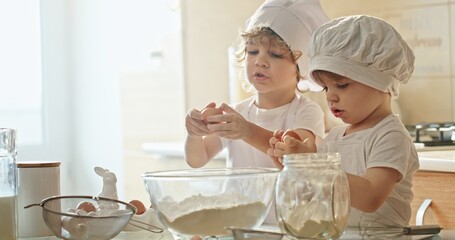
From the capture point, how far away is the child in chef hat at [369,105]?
136 cm

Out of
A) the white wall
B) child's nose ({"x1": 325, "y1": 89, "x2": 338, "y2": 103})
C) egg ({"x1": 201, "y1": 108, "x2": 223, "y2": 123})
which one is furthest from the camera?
the white wall

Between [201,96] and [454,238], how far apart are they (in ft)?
8.18

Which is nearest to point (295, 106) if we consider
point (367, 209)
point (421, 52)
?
point (367, 209)

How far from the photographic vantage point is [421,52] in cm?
289

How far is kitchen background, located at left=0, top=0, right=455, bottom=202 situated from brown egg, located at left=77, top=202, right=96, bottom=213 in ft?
5.52

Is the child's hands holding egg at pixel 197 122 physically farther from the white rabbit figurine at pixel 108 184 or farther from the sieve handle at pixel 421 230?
the sieve handle at pixel 421 230

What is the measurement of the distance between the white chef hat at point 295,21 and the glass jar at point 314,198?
0.77 meters

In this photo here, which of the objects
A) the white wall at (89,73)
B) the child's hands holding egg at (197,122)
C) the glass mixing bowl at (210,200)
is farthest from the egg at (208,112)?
the white wall at (89,73)

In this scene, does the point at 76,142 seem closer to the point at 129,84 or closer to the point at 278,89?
the point at 129,84

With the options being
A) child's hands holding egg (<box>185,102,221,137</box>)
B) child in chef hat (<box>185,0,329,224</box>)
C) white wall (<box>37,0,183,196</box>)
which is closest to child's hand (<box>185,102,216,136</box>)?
child's hands holding egg (<box>185,102,221,137</box>)

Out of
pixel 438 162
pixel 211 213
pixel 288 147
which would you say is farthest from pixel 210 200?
pixel 438 162

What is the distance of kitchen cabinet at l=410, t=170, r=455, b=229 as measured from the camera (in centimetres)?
221

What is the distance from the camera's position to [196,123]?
64.6 inches

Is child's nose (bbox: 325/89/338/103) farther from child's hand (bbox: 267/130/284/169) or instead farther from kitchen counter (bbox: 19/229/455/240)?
kitchen counter (bbox: 19/229/455/240)
